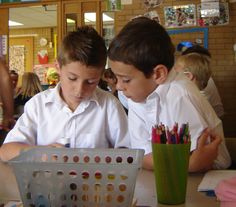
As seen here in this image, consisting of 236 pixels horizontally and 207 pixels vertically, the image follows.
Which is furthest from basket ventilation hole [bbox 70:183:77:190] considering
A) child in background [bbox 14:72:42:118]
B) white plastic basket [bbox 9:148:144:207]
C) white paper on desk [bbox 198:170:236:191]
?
child in background [bbox 14:72:42:118]

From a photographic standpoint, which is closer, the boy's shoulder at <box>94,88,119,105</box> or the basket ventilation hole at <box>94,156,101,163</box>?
the basket ventilation hole at <box>94,156,101,163</box>

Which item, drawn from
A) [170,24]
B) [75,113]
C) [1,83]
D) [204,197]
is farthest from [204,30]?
[204,197]

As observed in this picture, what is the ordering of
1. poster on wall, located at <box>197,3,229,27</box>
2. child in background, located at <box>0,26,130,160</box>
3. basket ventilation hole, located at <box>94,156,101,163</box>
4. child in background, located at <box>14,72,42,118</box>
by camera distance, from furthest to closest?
poster on wall, located at <box>197,3,229,27</box> < child in background, located at <box>14,72,42,118</box> < child in background, located at <box>0,26,130,160</box> < basket ventilation hole, located at <box>94,156,101,163</box>

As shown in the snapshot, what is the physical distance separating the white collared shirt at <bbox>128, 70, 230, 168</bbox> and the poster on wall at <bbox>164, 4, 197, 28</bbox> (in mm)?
3668

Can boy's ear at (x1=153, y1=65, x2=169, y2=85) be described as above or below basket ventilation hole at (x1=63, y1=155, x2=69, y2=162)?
above

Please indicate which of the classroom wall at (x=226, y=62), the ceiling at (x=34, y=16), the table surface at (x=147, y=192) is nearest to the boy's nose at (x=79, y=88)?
the table surface at (x=147, y=192)

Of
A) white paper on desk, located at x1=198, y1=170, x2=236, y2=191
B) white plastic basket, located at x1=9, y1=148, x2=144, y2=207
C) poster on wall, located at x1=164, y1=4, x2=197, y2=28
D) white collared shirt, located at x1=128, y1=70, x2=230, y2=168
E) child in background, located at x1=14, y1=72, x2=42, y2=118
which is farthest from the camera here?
poster on wall, located at x1=164, y1=4, x2=197, y2=28

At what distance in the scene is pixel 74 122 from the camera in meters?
1.51

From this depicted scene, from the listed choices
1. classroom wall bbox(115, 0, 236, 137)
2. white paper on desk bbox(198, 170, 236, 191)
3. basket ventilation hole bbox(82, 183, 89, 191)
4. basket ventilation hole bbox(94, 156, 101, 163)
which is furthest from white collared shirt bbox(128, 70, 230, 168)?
classroom wall bbox(115, 0, 236, 137)

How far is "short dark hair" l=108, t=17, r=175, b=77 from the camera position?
1.20m

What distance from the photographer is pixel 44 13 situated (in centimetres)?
739

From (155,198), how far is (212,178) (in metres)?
0.24

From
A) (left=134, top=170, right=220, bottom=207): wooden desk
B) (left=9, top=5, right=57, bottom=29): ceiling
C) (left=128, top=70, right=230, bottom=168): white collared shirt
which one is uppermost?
(left=9, top=5, right=57, bottom=29): ceiling

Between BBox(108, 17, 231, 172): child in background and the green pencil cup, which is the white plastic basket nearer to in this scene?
the green pencil cup
